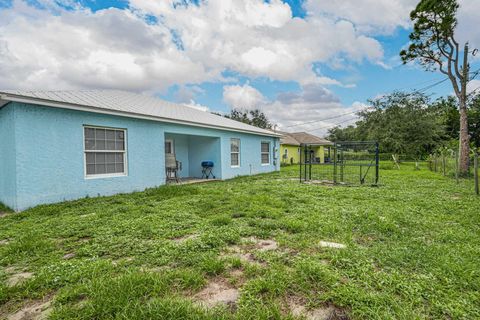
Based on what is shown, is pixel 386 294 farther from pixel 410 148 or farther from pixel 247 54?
pixel 410 148

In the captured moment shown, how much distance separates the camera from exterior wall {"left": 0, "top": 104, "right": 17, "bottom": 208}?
5367 millimetres

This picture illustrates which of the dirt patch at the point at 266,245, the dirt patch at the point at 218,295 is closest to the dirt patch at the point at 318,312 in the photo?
the dirt patch at the point at 218,295

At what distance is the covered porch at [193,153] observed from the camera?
35.7 feet

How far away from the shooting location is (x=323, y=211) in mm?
4688

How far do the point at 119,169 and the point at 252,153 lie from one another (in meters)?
7.42

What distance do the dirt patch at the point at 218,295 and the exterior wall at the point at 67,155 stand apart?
5.83m

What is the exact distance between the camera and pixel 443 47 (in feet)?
38.2

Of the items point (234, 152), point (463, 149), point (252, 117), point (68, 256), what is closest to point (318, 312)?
point (68, 256)

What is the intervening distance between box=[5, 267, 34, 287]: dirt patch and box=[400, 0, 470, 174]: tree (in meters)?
15.4

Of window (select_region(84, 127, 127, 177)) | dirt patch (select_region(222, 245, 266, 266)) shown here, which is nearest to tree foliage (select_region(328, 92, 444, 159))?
window (select_region(84, 127, 127, 177))

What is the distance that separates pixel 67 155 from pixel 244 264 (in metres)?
6.01

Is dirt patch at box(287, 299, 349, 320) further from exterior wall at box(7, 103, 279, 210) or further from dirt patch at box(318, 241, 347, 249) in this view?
exterior wall at box(7, 103, 279, 210)

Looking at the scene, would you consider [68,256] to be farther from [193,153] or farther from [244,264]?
[193,153]

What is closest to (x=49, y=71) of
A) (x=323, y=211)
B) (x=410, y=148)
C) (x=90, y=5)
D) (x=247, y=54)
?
(x=90, y=5)
